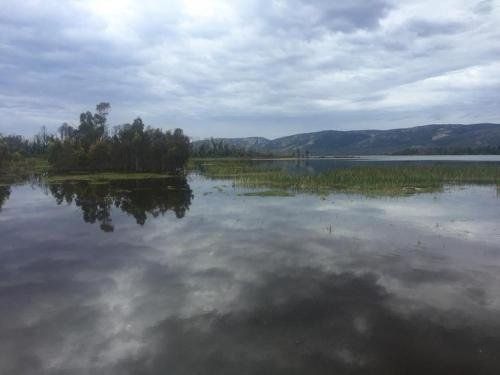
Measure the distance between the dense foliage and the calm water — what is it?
78086 millimetres

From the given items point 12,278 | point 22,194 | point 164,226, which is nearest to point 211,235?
point 164,226

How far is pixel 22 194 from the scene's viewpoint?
190ft

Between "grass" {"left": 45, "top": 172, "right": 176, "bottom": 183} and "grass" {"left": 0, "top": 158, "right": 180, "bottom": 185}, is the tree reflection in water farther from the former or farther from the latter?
"grass" {"left": 0, "top": 158, "right": 180, "bottom": 185}

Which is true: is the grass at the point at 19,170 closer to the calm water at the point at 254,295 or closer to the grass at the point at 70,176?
the grass at the point at 70,176

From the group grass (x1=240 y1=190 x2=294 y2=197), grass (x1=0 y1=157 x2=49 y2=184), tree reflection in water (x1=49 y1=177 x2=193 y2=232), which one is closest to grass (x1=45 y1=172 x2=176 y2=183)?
grass (x1=0 y1=157 x2=49 y2=184)

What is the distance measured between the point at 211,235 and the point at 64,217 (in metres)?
19.0

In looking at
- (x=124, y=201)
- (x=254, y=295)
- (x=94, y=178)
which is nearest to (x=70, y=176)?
Result: (x=94, y=178)

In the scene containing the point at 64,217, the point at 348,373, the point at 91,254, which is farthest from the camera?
the point at 64,217

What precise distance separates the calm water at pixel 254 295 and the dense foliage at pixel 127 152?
78.1 metres

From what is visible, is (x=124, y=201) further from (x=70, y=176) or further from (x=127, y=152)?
(x=127, y=152)

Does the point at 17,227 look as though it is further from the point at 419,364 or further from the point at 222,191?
the point at 419,364

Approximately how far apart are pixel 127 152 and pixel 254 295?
104 meters

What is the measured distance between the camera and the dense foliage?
109 meters

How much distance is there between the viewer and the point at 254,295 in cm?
1714
